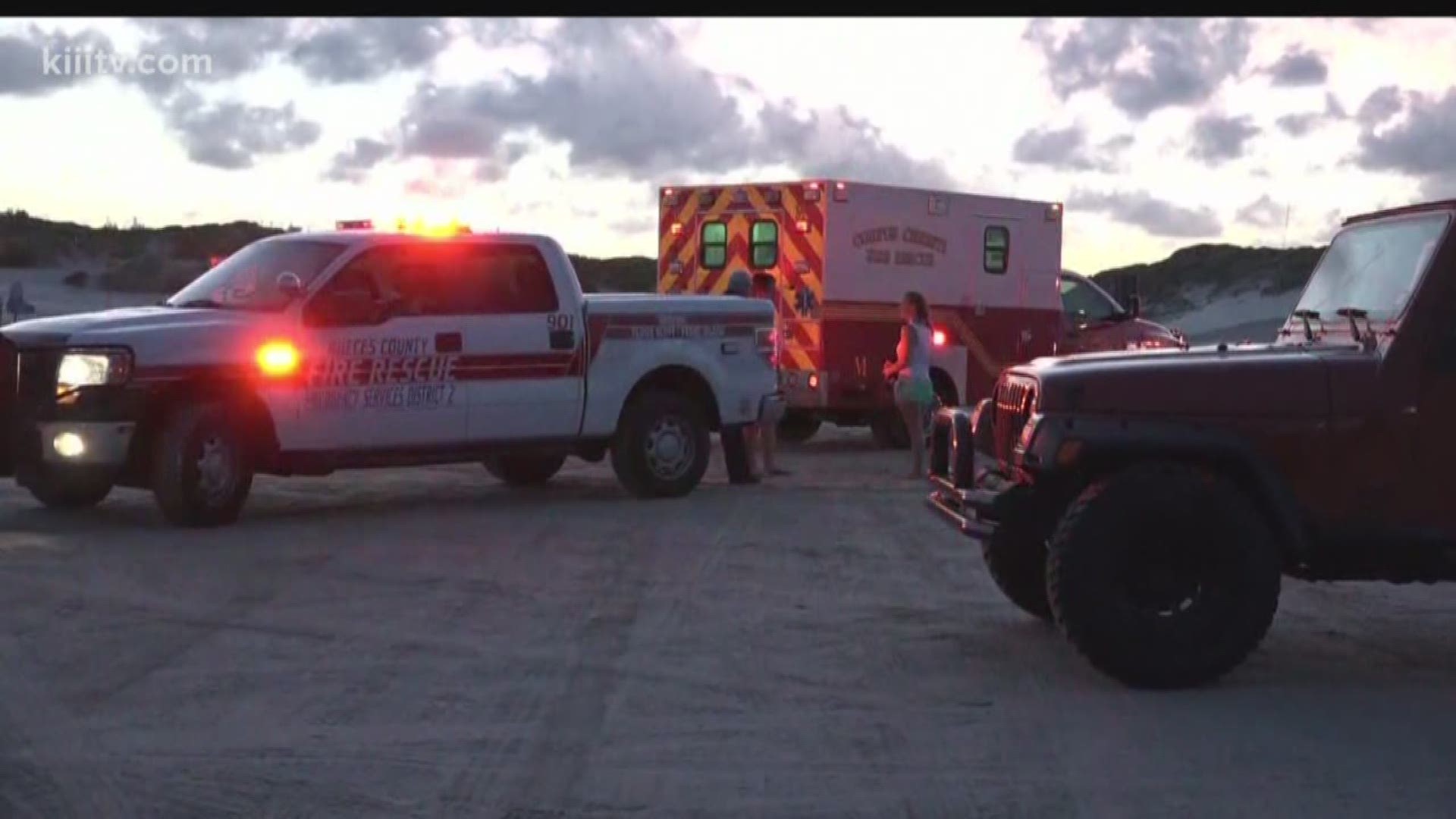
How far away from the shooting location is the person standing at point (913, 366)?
1605 cm

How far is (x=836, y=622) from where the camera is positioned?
359 inches

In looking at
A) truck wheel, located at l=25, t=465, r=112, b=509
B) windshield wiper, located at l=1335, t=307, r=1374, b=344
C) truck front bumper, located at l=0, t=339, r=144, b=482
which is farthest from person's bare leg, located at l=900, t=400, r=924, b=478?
windshield wiper, located at l=1335, t=307, r=1374, b=344

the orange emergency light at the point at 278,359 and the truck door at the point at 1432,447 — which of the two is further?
the orange emergency light at the point at 278,359

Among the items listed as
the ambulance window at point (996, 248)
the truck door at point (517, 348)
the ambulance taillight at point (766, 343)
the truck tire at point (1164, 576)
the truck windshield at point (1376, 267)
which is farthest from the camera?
the ambulance window at point (996, 248)

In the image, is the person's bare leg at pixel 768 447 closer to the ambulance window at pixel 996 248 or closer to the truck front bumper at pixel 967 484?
the ambulance window at pixel 996 248

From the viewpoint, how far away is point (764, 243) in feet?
63.6

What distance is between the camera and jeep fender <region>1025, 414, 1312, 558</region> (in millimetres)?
7641

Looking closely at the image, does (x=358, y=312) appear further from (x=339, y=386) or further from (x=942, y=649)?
(x=942, y=649)

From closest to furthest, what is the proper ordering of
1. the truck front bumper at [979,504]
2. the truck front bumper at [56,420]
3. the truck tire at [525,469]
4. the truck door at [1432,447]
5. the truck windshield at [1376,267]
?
the truck door at [1432,447]
the truck front bumper at [979,504]
the truck windshield at [1376,267]
the truck front bumper at [56,420]
the truck tire at [525,469]

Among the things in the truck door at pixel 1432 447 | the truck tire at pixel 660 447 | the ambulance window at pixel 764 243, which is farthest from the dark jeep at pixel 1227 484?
the ambulance window at pixel 764 243

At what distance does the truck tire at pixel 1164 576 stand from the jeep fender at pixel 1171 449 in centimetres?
9

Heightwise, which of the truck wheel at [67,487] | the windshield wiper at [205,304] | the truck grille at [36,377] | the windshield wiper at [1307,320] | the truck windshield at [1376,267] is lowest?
the truck wheel at [67,487]

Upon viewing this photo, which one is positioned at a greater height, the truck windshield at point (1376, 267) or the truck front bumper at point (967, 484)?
the truck windshield at point (1376, 267)

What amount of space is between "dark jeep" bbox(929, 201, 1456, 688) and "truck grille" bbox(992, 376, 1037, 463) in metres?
0.22
